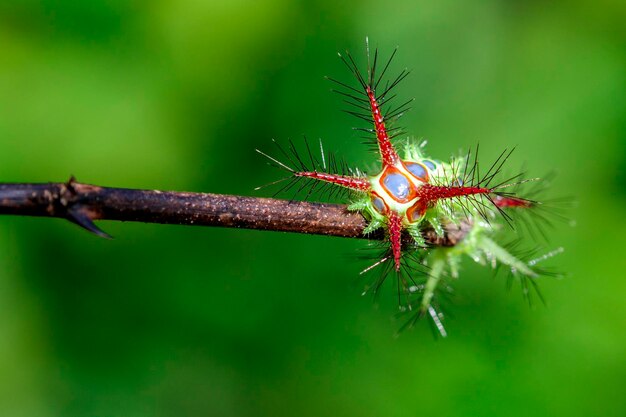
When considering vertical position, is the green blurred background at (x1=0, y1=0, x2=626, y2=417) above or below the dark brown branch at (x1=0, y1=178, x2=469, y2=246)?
above

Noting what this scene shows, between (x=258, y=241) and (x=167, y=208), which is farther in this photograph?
(x=258, y=241)

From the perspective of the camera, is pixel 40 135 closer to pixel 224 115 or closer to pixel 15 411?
pixel 224 115

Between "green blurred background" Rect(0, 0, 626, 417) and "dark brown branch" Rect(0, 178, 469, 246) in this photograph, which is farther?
"green blurred background" Rect(0, 0, 626, 417)

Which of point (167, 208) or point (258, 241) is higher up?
point (258, 241)

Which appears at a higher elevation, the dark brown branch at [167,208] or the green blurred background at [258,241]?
the green blurred background at [258,241]

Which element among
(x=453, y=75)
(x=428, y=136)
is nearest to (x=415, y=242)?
(x=428, y=136)
